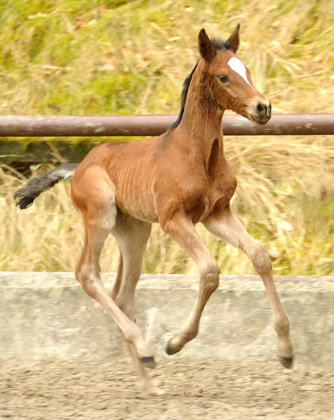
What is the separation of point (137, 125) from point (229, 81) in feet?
5.14

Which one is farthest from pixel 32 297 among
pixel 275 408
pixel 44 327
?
pixel 275 408

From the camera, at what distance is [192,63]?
28.9 feet

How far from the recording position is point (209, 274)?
4.49m

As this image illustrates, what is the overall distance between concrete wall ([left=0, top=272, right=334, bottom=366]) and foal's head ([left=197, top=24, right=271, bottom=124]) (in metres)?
1.46

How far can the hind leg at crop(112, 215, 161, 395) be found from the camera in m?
5.21

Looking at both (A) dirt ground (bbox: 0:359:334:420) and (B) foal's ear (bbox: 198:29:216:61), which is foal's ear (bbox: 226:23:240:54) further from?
(A) dirt ground (bbox: 0:359:334:420)

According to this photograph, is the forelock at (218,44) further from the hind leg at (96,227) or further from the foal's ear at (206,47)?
the hind leg at (96,227)

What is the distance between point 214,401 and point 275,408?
0.34 meters

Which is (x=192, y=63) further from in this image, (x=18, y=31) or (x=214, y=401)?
(x=214, y=401)

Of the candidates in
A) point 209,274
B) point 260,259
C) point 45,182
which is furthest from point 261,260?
point 45,182

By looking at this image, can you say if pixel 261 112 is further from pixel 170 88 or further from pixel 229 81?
pixel 170 88

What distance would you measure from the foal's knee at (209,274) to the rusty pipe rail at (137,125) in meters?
1.59

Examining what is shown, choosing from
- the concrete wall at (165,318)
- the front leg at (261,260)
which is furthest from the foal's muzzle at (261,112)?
the concrete wall at (165,318)

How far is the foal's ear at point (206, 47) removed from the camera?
4.45 metres
